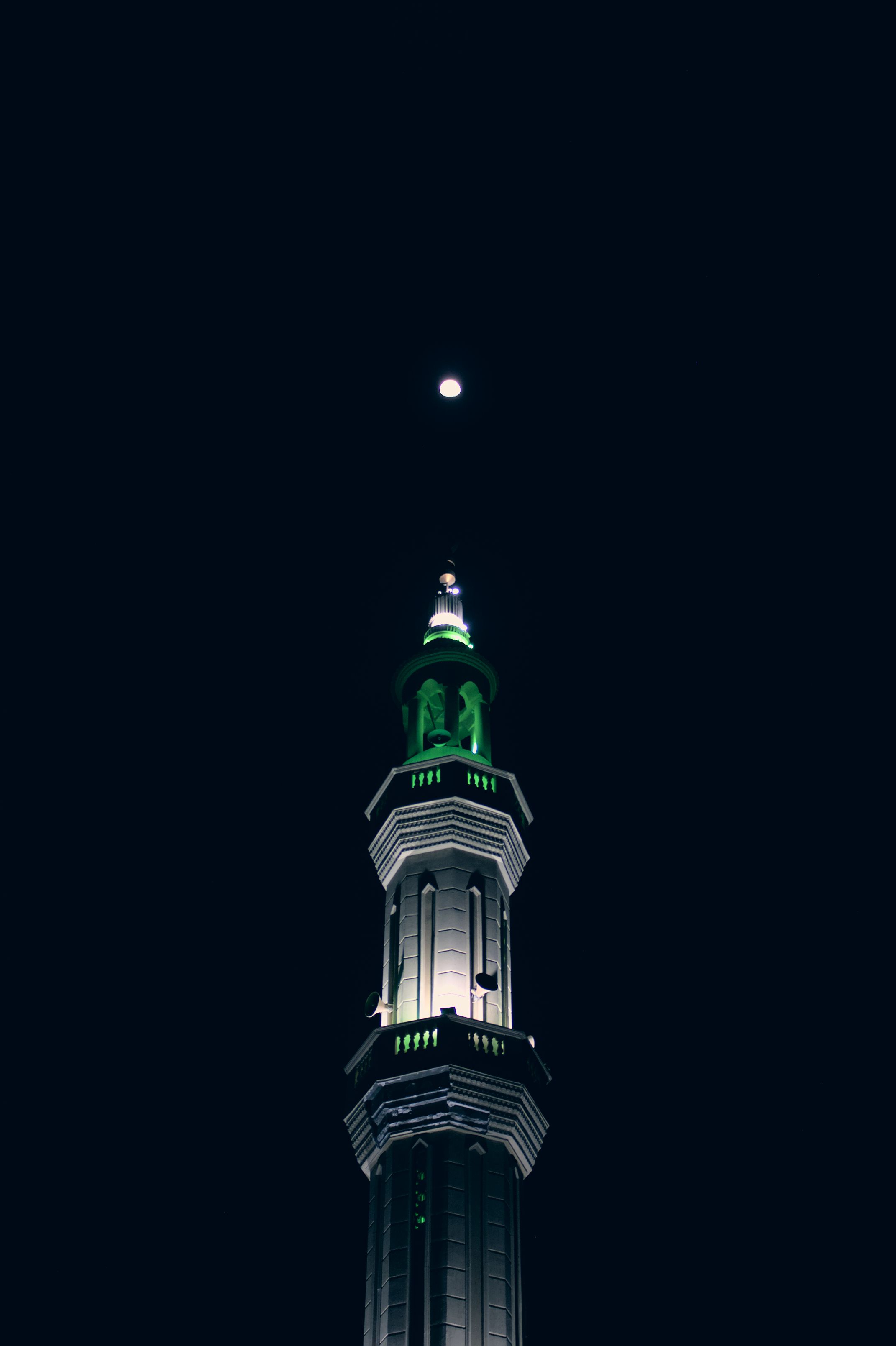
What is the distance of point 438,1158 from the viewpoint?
99.8 feet

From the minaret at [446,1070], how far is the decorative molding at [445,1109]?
1.1 inches

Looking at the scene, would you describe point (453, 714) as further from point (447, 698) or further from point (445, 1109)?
point (445, 1109)

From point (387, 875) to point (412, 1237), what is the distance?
10.3m

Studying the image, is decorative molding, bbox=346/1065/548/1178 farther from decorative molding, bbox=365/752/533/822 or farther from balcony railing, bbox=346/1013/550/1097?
decorative molding, bbox=365/752/533/822

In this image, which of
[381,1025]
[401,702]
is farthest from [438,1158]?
[401,702]

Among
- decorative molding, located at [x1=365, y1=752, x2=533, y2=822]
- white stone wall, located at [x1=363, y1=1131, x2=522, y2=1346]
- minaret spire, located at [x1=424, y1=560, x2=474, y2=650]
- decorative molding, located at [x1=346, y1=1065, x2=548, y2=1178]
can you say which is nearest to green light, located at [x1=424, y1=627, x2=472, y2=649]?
minaret spire, located at [x1=424, y1=560, x2=474, y2=650]

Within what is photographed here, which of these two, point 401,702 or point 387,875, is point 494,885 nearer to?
point 387,875

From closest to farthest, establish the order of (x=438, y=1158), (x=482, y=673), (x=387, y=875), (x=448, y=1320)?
1. (x=448, y=1320)
2. (x=438, y=1158)
3. (x=387, y=875)
4. (x=482, y=673)

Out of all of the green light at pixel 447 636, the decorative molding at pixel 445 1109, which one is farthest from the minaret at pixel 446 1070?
the green light at pixel 447 636

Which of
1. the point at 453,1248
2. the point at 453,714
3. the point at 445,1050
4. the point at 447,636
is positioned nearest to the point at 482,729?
the point at 453,714

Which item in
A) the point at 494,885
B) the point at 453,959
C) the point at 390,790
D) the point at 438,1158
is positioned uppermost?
the point at 390,790

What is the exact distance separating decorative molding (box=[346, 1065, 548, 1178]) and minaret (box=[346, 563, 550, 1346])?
28 millimetres

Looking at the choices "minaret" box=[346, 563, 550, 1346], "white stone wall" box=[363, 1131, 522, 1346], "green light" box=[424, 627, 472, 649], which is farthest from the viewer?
"green light" box=[424, 627, 472, 649]

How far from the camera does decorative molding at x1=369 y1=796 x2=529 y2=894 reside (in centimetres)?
3659
